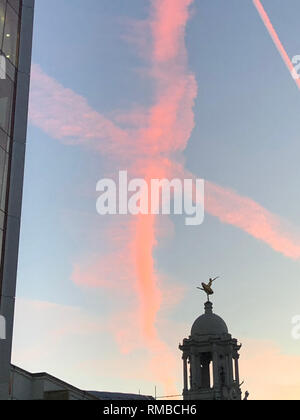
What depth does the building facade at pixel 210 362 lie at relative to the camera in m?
107

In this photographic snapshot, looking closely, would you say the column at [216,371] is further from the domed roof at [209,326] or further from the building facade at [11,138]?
the building facade at [11,138]

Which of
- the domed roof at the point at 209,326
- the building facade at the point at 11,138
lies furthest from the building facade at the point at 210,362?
the building facade at the point at 11,138

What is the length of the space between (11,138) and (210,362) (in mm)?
90179

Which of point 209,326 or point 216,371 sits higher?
point 209,326

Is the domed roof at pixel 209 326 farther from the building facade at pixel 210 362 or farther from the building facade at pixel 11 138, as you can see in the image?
the building facade at pixel 11 138

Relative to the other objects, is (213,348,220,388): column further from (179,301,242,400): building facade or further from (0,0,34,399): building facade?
(0,0,34,399): building facade

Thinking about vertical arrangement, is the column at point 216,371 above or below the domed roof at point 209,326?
below

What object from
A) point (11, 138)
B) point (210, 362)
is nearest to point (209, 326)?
point (210, 362)

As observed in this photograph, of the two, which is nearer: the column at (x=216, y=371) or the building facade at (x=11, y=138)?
the building facade at (x=11, y=138)

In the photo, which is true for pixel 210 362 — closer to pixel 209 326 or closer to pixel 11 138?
pixel 209 326

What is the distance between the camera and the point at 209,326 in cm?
11369

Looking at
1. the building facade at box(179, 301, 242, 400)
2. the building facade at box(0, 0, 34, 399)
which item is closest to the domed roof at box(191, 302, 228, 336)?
the building facade at box(179, 301, 242, 400)
